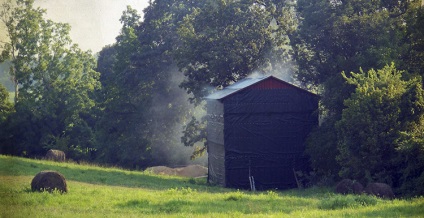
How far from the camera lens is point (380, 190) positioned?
2730cm

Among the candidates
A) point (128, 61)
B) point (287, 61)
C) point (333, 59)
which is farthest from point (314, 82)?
point (128, 61)

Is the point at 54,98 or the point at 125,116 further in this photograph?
the point at 54,98

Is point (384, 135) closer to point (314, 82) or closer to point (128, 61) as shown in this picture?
point (314, 82)

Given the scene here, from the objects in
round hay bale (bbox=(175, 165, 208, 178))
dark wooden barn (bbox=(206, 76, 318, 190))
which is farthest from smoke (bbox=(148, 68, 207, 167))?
dark wooden barn (bbox=(206, 76, 318, 190))

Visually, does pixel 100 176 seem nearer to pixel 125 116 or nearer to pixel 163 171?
pixel 163 171

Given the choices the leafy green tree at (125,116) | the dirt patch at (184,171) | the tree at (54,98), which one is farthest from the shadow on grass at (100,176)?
the tree at (54,98)

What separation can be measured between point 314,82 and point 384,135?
11004mm

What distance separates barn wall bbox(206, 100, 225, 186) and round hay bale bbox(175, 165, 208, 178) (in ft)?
34.7

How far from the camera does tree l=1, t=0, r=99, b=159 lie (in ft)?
187

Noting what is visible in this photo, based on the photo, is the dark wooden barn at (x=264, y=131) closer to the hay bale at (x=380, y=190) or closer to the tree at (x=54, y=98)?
the hay bale at (x=380, y=190)

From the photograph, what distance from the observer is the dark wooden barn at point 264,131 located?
35.4m

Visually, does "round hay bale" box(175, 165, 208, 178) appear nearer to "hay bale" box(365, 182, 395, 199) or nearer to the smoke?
the smoke

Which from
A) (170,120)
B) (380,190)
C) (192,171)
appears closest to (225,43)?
(192,171)

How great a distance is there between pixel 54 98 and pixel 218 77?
24036mm
